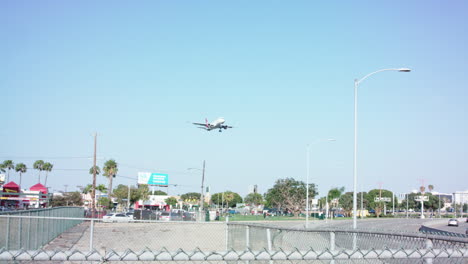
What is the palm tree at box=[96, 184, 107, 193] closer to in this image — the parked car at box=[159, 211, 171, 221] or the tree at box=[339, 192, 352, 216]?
the tree at box=[339, 192, 352, 216]

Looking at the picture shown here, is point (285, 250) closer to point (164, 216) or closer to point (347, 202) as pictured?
point (164, 216)

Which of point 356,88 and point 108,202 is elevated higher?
point 356,88

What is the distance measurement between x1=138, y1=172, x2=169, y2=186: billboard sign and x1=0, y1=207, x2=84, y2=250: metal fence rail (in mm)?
69443

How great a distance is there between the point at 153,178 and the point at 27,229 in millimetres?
82532

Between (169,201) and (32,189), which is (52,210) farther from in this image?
(169,201)

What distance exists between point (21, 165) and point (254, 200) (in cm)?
8364

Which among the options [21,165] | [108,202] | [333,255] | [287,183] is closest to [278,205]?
[287,183]

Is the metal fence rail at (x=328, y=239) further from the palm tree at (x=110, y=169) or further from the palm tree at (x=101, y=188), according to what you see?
the palm tree at (x=101, y=188)

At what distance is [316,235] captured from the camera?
9.91m

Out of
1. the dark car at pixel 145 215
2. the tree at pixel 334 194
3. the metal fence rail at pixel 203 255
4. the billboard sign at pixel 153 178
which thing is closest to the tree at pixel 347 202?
the tree at pixel 334 194

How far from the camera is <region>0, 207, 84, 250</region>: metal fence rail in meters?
16.4

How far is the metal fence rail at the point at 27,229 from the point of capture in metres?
16.4

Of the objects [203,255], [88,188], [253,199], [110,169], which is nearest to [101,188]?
[88,188]

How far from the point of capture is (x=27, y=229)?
19562 mm
